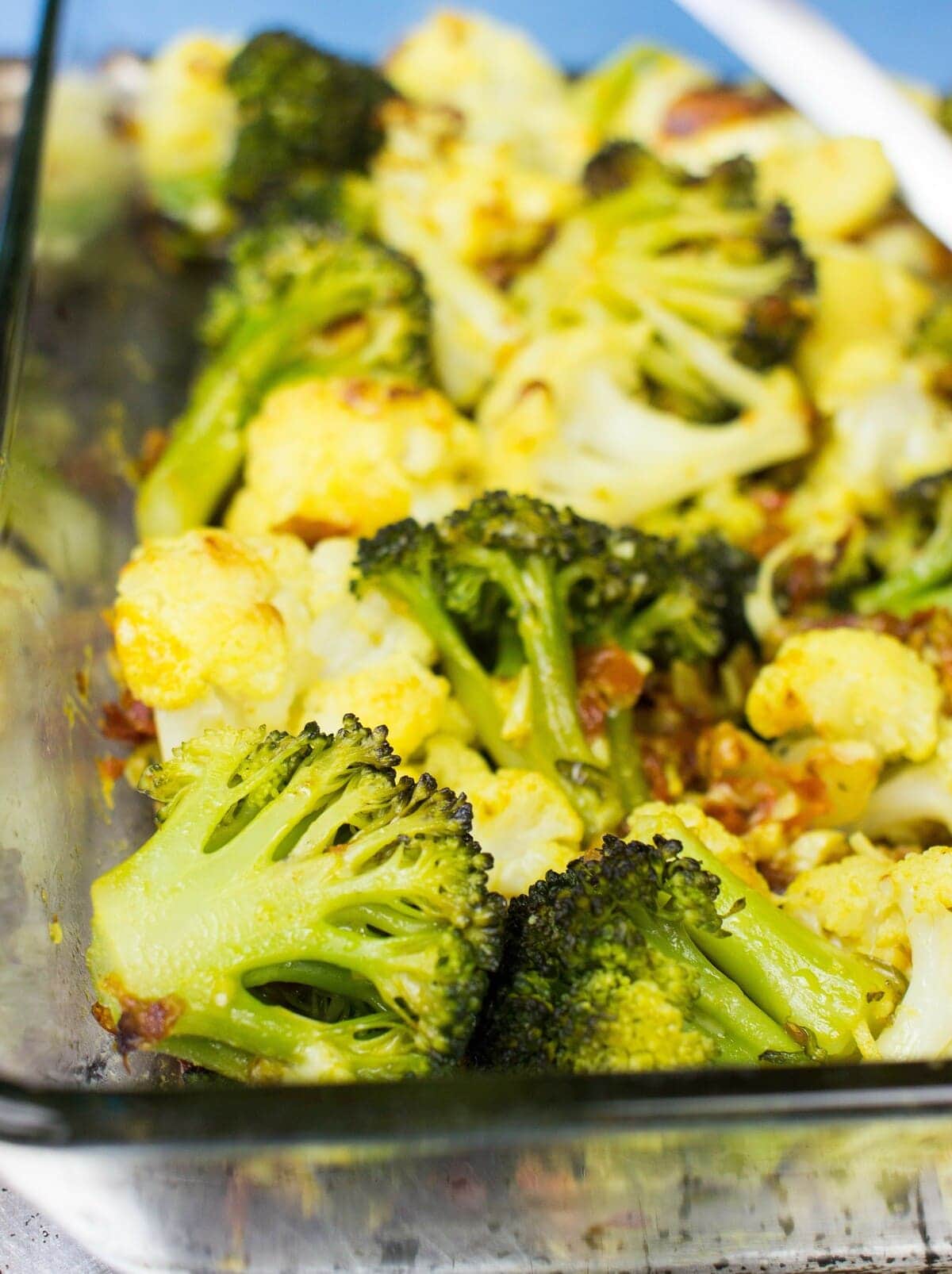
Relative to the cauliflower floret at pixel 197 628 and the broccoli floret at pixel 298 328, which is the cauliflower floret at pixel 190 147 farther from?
the cauliflower floret at pixel 197 628

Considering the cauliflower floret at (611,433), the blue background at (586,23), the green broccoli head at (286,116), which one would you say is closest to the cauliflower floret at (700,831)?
the cauliflower floret at (611,433)

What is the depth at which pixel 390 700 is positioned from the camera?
1.39 meters

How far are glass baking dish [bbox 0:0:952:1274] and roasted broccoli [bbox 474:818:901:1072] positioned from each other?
0.12m

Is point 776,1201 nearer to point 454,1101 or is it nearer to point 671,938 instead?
point 671,938

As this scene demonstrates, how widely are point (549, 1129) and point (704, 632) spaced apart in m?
0.87

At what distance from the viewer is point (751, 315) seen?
193 centimetres

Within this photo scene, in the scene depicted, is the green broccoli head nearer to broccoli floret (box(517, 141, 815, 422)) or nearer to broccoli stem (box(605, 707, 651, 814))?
broccoli floret (box(517, 141, 815, 422))

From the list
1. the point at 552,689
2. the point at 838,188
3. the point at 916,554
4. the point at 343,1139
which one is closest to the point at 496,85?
the point at 838,188

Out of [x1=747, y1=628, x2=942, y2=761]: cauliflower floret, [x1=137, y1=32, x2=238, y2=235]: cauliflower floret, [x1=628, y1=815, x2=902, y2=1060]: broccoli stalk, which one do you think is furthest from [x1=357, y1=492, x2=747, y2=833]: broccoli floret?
[x1=137, y1=32, x2=238, y2=235]: cauliflower floret

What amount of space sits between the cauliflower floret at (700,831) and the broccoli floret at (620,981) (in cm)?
14

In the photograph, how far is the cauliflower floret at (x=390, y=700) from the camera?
1386 mm

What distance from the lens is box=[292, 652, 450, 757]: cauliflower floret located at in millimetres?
1386

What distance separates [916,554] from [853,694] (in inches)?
17.5

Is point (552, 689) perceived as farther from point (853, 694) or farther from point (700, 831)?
point (853, 694)
